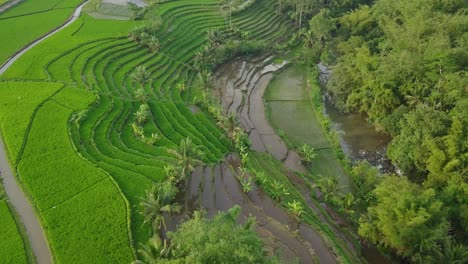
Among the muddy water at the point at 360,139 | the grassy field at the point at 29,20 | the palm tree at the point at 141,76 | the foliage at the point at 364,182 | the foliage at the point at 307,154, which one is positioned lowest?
the muddy water at the point at 360,139

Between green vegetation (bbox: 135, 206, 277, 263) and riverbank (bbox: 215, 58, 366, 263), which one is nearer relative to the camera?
green vegetation (bbox: 135, 206, 277, 263)

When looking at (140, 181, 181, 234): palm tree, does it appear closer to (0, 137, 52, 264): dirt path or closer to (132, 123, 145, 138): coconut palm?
(0, 137, 52, 264): dirt path

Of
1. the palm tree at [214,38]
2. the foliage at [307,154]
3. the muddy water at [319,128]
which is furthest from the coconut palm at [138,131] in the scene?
the palm tree at [214,38]

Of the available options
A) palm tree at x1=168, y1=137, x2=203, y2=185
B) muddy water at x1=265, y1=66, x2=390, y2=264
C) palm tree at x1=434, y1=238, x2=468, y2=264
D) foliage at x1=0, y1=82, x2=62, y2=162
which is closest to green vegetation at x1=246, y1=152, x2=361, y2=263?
muddy water at x1=265, y1=66, x2=390, y2=264

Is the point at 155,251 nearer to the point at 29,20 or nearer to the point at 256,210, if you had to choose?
the point at 256,210

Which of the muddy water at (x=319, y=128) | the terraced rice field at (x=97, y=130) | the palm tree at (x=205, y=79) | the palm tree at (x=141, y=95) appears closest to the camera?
the terraced rice field at (x=97, y=130)

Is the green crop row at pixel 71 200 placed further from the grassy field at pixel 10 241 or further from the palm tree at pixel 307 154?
the palm tree at pixel 307 154

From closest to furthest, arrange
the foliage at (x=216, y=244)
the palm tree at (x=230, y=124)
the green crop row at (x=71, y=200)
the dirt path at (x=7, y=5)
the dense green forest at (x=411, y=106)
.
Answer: the foliage at (x=216, y=244) < the green crop row at (x=71, y=200) < the dense green forest at (x=411, y=106) < the palm tree at (x=230, y=124) < the dirt path at (x=7, y=5)
